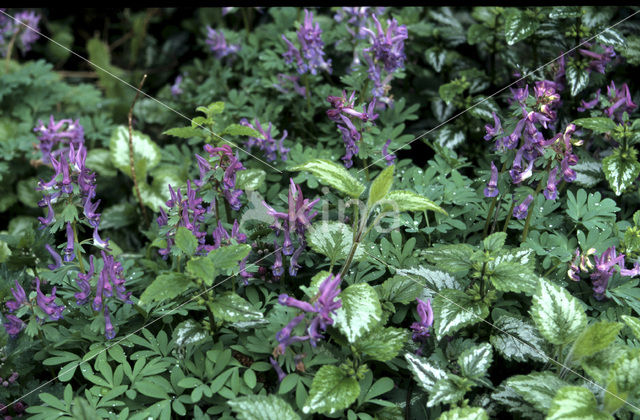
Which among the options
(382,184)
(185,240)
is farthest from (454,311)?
(185,240)

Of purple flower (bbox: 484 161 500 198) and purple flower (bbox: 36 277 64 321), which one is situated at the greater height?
purple flower (bbox: 484 161 500 198)

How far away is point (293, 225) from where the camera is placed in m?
1.77

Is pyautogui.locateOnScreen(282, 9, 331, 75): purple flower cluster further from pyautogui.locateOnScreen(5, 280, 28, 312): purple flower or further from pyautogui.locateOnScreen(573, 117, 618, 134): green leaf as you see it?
pyautogui.locateOnScreen(5, 280, 28, 312): purple flower

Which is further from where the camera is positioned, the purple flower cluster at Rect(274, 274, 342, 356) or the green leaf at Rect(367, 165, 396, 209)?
the green leaf at Rect(367, 165, 396, 209)

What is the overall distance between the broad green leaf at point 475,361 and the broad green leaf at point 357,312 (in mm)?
246

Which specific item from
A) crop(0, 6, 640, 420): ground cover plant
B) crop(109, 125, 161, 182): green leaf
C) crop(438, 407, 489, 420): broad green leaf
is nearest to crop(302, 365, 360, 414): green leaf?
crop(0, 6, 640, 420): ground cover plant

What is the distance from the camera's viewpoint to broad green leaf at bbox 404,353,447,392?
1557mm

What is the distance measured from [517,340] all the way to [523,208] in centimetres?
42

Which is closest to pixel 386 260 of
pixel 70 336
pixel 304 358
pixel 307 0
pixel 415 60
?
pixel 304 358

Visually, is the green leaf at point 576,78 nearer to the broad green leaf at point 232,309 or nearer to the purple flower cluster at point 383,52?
the purple flower cluster at point 383,52

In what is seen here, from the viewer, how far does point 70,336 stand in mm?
1786

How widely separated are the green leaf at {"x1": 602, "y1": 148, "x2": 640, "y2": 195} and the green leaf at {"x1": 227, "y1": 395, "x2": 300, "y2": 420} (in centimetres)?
131

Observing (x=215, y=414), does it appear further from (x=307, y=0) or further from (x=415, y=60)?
(x=415, y=60)

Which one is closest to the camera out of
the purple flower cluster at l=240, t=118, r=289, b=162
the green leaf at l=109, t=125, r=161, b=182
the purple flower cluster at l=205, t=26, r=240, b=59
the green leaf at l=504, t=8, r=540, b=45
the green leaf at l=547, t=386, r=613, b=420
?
the green leaf at l=547, t=386, r=613, b=420
